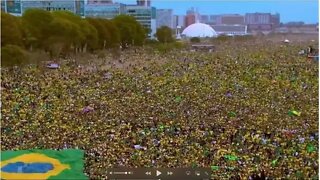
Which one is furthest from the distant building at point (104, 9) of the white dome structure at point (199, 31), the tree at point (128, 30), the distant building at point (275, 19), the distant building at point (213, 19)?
the distant building at point (275, 19)

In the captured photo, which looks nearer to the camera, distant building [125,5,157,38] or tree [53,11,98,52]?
tree [53,11,98,52]

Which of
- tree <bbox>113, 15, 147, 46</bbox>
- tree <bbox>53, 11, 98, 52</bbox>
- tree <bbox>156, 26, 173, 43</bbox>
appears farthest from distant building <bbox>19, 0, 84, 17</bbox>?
tree <bbox>53, 11, 98, 52</bbox>

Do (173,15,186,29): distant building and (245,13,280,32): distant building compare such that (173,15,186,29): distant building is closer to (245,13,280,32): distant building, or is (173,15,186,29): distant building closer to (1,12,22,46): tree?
(245,13,280,32): distant building

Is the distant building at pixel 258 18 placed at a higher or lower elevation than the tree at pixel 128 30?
higher

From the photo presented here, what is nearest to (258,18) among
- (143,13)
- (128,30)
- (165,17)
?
(165,17)

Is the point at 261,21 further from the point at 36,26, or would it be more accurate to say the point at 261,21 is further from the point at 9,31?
the point at 9,31

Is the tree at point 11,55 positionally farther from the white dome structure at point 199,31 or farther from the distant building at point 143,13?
the white dome structure at point 199,31
